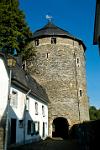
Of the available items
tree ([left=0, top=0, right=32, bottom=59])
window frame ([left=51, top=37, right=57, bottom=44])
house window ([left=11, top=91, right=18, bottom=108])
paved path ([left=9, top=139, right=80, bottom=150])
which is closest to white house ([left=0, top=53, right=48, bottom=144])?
house window ([left=11, top=91, right=18, bottom=108])

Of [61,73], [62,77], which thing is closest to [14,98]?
[62,77]

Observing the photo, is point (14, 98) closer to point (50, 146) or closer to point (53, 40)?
point (50, 146)

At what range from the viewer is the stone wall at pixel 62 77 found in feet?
94.5

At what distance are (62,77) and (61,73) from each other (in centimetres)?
50

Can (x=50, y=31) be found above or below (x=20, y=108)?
above

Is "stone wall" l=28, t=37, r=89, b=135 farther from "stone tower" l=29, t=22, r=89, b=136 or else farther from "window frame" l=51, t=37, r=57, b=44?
"window frame" l=51, t=37, r=57, b=44

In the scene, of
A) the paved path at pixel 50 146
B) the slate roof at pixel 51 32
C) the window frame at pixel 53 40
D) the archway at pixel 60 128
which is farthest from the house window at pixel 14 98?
the slate roof at pixel 51 32

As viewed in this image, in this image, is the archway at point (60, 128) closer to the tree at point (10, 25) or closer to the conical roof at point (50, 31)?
the conical roof at point (50, 31)

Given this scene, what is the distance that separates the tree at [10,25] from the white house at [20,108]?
3625mm

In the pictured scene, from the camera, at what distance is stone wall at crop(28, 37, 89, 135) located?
28.8 m

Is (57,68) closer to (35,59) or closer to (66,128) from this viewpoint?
(35,59)

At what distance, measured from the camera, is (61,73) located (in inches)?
1172

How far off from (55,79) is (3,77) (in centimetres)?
1407

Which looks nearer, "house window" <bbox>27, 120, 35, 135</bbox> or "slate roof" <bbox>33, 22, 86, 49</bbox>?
"house window" <bbox>27, 120, 35, 135</bbox>
